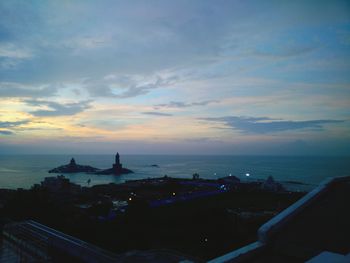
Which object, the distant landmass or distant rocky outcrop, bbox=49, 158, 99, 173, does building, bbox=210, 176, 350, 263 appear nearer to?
the distant landmass

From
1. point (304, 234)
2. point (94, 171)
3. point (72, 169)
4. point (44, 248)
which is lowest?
point (94, 171)

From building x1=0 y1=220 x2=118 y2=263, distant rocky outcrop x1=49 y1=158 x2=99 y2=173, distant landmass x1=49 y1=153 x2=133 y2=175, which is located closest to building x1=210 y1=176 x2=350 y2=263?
building x1=0 y1=220 x2=118 y2=263

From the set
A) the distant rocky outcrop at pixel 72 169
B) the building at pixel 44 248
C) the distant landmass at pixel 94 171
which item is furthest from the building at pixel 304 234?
the distant rocky outcrop at pixel 72 169

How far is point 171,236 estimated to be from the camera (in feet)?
63.1

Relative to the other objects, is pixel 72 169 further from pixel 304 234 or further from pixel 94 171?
pixel 304 234

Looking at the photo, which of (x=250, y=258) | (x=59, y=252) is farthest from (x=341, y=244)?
(x=59, y=252)

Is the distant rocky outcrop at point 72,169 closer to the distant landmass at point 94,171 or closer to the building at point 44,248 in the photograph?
the distant landmass at point 94,171

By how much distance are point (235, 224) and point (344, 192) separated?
50.3 feet

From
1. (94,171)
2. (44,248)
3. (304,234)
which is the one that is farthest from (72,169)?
(304,234)

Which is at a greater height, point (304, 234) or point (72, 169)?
point (304, 234)

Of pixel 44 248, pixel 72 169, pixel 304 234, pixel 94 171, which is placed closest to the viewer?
pixel 304 234

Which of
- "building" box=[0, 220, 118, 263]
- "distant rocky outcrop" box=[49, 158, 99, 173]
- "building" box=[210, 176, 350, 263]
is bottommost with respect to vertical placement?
"distant rocky outcrop" box=[49, 158, 99, 173]

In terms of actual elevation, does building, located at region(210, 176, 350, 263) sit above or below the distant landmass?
above

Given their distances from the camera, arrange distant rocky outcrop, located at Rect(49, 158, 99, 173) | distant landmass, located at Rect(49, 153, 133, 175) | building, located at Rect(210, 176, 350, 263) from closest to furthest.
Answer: building, located at Rect(210, 176, 350, 263) → distant landmass, located at Rect(49, 153, 133, 175) → distant rocky outcrop, located at Rect(49, 158, 99, 173)
